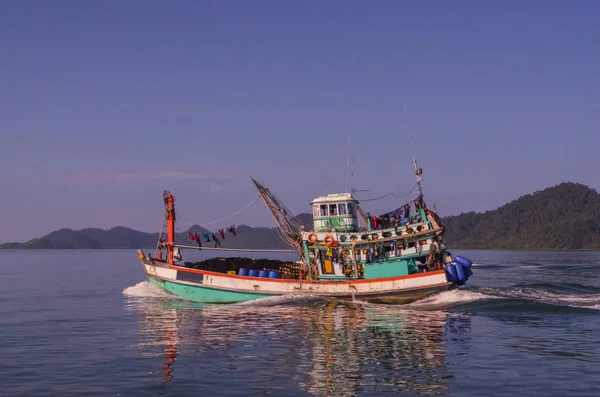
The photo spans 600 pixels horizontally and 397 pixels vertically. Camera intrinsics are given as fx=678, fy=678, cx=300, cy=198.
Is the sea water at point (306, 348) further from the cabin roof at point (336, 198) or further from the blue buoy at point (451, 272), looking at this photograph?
the cabin roof at point (336, 198)

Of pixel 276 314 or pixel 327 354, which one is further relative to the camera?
pixel 276 314

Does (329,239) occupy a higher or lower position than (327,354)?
higher

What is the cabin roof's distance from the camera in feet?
160

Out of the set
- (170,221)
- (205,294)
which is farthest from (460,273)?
(170,221)

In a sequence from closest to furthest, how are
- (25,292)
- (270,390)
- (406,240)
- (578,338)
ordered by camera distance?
(270,390) → (578,338) → (406,240) → (25,292)

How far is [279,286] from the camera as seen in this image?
47.7 meters

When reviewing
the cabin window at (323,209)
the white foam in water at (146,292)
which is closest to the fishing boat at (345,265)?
the cabin window at (323,209)

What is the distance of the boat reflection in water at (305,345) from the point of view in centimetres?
2402

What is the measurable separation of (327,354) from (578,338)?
12.8m

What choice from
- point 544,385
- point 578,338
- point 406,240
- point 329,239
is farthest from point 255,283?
point 544,385

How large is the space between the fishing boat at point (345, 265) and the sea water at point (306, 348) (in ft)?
3.47

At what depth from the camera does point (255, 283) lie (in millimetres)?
48094

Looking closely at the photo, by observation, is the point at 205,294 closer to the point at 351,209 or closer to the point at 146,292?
the point at 351,209

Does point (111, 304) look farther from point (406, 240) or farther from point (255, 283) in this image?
point (406, 240)
